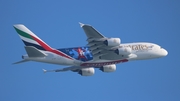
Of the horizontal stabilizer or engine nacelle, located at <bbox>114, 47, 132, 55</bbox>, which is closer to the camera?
the horizontal stabilizer

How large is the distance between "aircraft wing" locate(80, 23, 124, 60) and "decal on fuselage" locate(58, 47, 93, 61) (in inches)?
59.4

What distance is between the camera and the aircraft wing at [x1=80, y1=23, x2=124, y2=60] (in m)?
61.0

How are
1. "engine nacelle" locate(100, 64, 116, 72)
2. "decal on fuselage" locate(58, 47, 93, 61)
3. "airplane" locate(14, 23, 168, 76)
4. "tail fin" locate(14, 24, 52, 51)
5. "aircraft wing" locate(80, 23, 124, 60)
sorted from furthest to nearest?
1. "engine nacelle" locate(100, 64, 116, 72)
2. "decal on fuselage" locate(58, 47, 93, 61)
3. "tail fin" locate(14, 24, 52, 51)
4. "airplane" locate(14, 23, 168, 76)
5. "aircraft wing" locate(80, 23, 124, 60)

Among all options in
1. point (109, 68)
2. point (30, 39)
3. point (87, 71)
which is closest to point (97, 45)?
point (109, 68)

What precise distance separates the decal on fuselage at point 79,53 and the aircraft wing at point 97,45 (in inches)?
59.4

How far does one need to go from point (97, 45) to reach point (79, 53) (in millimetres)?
4776

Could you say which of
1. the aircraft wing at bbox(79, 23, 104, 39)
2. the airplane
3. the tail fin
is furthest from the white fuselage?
the aircraft wing at bbox(79, 23, 104, 39)

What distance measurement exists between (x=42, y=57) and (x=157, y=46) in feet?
74.1

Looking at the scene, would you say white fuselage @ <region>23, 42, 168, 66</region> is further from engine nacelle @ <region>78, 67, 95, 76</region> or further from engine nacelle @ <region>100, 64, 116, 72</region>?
engine nacelle @ <region>78, 67, 95, 76</region>

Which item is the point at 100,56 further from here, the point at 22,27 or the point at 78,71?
the point at 22,27

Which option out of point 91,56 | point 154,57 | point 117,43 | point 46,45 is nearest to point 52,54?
point 46,45

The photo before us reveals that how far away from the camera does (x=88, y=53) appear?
228 feet

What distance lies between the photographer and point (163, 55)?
75312 millimetres

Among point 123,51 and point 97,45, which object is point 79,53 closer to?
point 97,45
